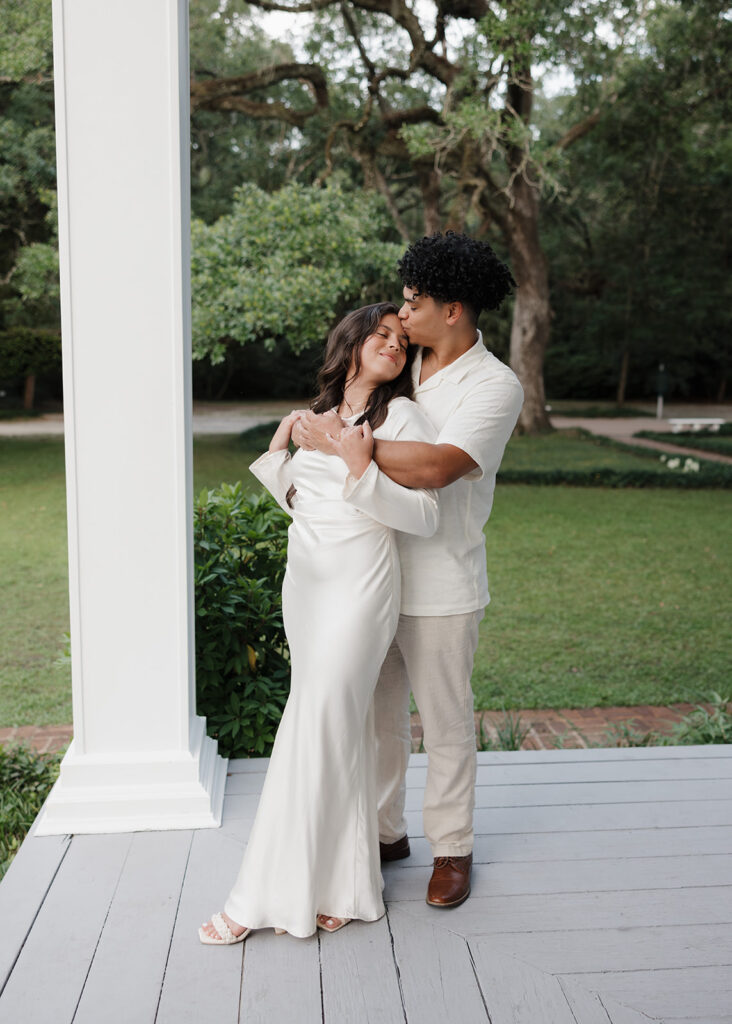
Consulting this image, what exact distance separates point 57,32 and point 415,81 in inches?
414

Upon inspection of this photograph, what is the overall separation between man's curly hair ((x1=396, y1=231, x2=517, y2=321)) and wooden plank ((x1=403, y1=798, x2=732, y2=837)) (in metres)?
1.19

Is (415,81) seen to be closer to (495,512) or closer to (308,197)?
(308,197)

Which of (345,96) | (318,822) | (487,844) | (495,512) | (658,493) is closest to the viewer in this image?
(318,822)


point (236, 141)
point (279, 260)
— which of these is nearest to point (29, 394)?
point (236, 141)

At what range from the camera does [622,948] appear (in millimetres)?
1760

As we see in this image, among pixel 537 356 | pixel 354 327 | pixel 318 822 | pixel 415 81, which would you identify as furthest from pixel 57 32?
pixel 415 81

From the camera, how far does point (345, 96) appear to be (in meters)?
10.5

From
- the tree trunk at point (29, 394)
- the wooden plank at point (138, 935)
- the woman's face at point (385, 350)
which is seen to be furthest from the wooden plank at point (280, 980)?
the tree trunk at point (29, 394)

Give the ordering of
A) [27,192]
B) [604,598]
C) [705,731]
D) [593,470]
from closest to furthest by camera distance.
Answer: [705,731], [604,598], [593,470], [27,192]

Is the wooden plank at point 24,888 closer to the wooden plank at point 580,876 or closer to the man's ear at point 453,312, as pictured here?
the wooden plank at point 580,876

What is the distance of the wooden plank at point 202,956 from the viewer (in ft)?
5.22

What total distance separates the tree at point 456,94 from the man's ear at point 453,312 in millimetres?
6836

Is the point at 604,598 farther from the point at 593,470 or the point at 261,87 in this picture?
the point at 261,87

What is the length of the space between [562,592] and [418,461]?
5064mm
